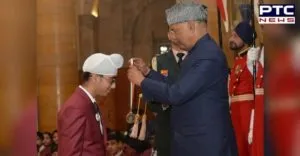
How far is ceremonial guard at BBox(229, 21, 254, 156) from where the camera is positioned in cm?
699

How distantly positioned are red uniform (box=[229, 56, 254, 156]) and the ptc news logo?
8.16 ft

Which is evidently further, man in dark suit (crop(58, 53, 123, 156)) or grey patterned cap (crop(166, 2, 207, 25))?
man in dark suit (crop(58, 53, 123, 156))

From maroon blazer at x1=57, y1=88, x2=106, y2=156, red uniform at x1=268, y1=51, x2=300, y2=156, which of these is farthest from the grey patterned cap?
maroon blazer at x1=57, y1=88, x2=106, y2=156

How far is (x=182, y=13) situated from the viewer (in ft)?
15.3

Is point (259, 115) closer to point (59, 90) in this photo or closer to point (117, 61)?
point (117, 61)

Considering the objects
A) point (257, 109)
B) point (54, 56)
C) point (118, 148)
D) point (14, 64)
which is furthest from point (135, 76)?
point (54, 56)

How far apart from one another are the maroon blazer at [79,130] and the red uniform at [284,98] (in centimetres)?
122

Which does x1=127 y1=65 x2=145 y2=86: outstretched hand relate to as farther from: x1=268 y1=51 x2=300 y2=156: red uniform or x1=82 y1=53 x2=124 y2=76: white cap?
x1=268 y1=51 x2=300 y2=156: red uniform

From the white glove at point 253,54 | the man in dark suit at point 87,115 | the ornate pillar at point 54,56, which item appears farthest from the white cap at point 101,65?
the ornate pillar at point 54,56

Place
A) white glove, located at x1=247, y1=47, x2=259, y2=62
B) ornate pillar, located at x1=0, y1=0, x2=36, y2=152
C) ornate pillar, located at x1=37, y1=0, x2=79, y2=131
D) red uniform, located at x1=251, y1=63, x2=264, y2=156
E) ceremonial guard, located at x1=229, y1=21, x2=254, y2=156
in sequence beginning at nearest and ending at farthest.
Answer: ornate pillar, located at x1=0, y1=0, x2=36, y2=152 < red uniform, located at x1=251, y1=63, x2=264, y2=156 < white glove, located at x1=247, y1=47, x2=259, y2=62 < ceremonial guard, located at x1=229, y1=21, x2=254, y2=156 < ornate pillar, located at x1=37, y1=0, x2=79, y2=131

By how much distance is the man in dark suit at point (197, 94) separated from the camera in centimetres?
→ 449

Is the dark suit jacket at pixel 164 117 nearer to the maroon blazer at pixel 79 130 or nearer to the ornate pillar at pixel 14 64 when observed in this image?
the maroon blazer at pixel 79 130

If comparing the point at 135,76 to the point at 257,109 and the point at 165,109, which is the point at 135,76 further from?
the point at 257,109

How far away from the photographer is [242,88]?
23.7ft
